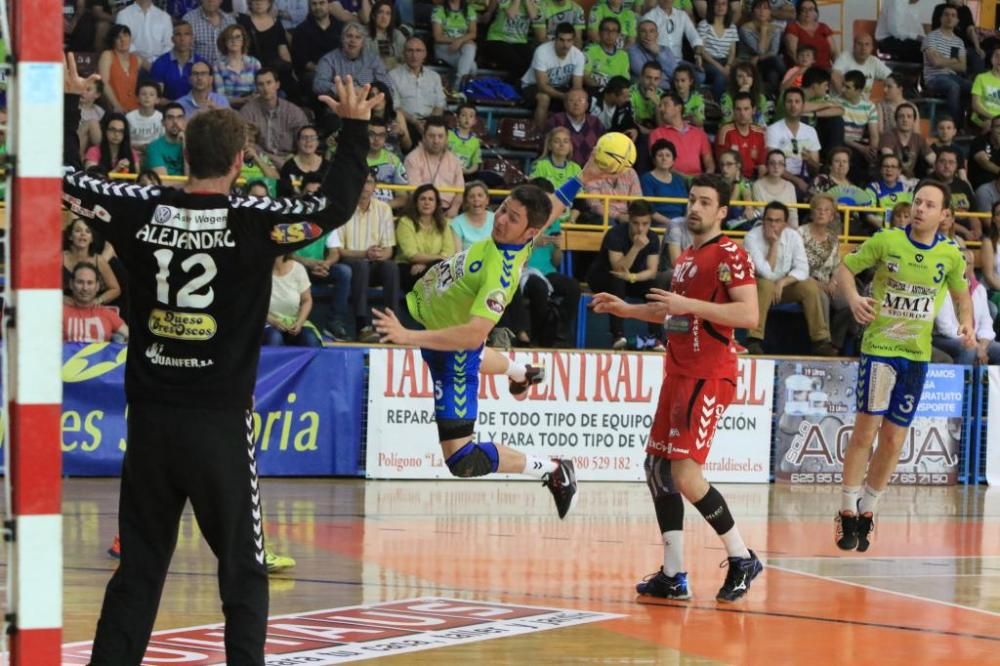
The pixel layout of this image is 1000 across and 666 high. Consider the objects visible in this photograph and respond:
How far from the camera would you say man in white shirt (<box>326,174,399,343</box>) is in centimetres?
1590

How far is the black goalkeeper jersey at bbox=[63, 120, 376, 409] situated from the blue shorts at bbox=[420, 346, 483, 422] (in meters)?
4.59

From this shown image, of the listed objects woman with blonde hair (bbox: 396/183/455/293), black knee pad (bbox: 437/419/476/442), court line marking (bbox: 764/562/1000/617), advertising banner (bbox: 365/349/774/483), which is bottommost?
court line marking (bbox: 764/562/1000/617)

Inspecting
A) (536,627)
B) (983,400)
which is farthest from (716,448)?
(536,627)

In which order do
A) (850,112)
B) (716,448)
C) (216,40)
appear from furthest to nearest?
(850,112) < (216,40) < (716,448)

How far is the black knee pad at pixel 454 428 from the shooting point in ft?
31.8

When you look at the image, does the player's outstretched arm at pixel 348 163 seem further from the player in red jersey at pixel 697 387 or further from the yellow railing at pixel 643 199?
the yellow railing at pixel 643 199

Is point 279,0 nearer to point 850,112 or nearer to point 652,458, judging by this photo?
point 850,112

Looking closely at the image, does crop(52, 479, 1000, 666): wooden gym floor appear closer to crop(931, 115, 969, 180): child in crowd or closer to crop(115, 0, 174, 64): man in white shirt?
crop(115, 0, 174, 64): man in white shirt

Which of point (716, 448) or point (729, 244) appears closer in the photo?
point (729, 244)

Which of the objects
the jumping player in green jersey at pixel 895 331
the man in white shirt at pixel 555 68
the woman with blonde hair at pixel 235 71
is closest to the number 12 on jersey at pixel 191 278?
the jumping player in green jersey at pixel 895 331

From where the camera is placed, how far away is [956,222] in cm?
1942

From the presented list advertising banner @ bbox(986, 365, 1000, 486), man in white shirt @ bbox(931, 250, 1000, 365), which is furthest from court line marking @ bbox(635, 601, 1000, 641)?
man in white shirt @ bbox(931, 250, 1000, 365)

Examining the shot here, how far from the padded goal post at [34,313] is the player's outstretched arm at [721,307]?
4.65 meters

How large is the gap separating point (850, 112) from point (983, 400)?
5.35 meters
